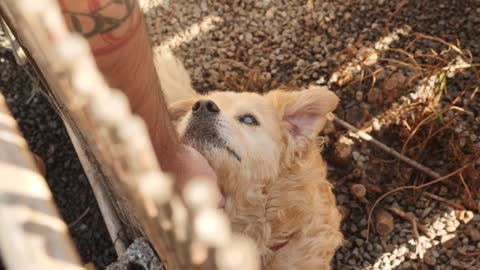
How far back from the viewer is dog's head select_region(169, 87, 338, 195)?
1702mm

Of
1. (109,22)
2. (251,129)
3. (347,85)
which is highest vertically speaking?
(109,22)

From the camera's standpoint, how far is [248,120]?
71.3 inches

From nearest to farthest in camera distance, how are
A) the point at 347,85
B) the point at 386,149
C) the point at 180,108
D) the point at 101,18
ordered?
the point at 101,18, the point at 180,108, the point at 386,149, the point at 347,85

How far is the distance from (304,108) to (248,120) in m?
0.22

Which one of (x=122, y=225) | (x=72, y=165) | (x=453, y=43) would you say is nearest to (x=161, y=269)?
(x=122, y=225)

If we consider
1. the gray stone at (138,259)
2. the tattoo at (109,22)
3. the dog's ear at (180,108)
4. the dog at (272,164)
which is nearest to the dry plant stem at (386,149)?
the dog at (272,164)

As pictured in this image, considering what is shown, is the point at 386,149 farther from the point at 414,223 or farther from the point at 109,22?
the point at 109,22

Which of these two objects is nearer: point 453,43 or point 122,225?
point 122,225

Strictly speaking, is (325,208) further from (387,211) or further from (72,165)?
(72,165)

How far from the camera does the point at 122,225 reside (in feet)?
6.65

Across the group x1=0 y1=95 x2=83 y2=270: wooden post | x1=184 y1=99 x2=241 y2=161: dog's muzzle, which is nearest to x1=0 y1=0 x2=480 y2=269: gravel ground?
x1=184 y1=99 x2=241 y2=161: dog's muzzle

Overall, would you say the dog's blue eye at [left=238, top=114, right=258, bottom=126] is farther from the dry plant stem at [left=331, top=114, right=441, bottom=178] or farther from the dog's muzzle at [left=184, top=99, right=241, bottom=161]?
the dry plant stem at [left=331, top=114, right=441, bottom=178]

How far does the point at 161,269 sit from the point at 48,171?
1.11 metres

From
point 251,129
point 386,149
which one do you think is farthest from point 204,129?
point 386,149
